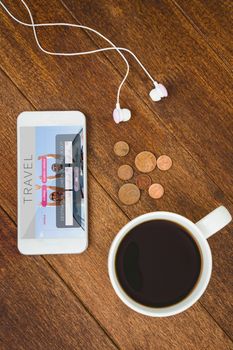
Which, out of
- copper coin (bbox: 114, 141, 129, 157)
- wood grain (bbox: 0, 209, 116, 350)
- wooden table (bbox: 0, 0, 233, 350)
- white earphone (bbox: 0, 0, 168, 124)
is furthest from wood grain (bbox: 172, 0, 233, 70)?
wood grain (bbox: 0, 209, 116, 350)

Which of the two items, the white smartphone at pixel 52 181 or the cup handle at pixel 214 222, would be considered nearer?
the cup handle at pixel 214 222

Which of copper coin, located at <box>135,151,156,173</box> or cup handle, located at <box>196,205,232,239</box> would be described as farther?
copper coin, located at <box>135,151,156,173</box>

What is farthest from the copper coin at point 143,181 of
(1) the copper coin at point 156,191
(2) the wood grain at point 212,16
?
(2) the wood grain at point 212,16

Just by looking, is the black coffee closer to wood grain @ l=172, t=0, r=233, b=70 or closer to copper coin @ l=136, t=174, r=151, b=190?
copper coin @ l=136, t=174, r=151, b=190

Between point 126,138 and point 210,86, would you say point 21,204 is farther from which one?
point 210,86

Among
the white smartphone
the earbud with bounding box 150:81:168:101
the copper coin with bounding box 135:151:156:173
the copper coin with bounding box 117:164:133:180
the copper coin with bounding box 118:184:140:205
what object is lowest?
the white smartphone

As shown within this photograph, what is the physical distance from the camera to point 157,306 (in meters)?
0.63

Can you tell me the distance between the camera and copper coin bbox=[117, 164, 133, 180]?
0.71m

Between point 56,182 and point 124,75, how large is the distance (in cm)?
19

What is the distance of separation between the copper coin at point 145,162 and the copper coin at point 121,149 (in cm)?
2

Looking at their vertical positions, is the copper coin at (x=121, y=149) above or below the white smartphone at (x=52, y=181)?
above

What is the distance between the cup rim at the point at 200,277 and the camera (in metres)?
0.59

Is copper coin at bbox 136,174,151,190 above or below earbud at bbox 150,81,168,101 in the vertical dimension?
below

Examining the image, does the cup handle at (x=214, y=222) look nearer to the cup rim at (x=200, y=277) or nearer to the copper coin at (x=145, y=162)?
the cup rim at (x=200, y=277)
